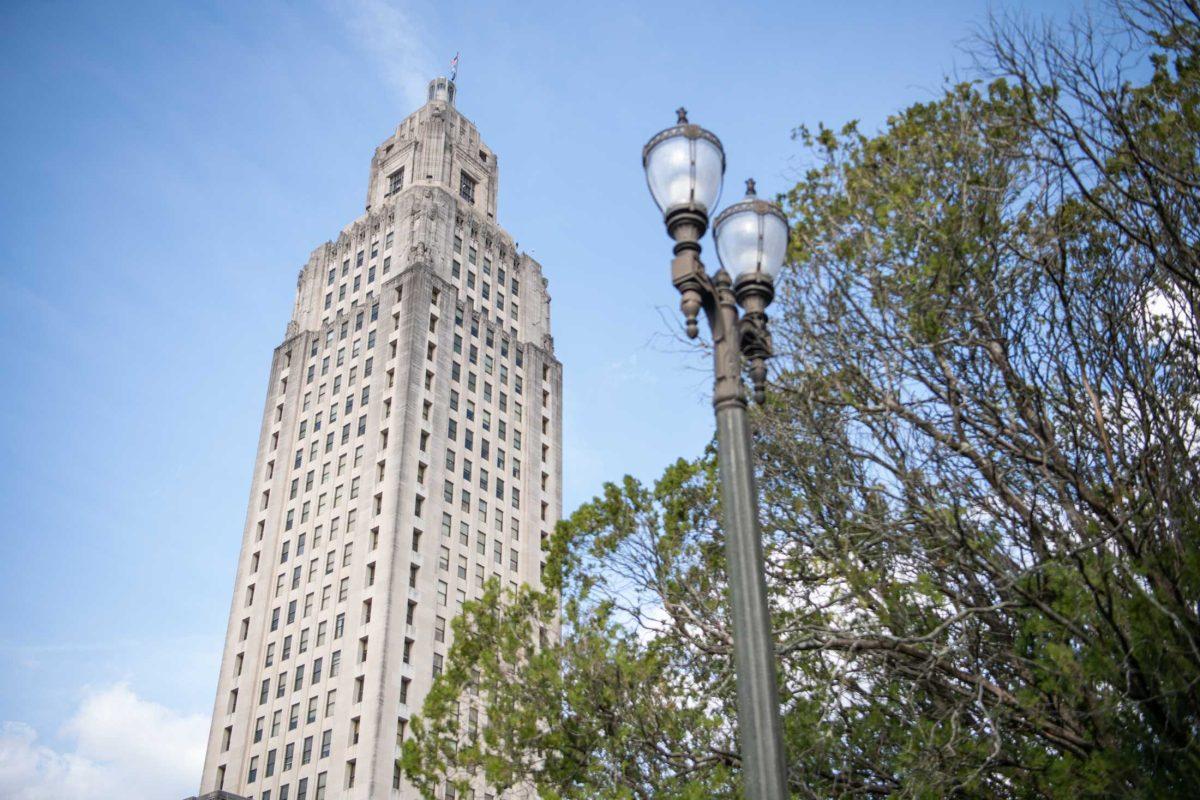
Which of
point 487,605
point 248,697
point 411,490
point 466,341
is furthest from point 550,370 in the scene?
point 487,605

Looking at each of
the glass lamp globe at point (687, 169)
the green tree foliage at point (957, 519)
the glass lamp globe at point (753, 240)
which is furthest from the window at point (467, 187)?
the glass lamp globe at point (753, 240)

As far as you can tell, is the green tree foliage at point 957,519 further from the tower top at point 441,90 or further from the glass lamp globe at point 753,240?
the tower top at point 441,90

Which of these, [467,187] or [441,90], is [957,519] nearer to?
[467,187]

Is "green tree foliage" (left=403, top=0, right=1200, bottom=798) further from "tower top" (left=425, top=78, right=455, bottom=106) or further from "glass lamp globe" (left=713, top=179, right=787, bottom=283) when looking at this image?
"tower top" (left=425, top=78, right=455, bottom=106)

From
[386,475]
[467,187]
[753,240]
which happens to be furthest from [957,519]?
[467,187]

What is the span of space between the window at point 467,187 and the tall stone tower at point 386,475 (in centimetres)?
15

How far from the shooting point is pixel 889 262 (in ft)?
44.0

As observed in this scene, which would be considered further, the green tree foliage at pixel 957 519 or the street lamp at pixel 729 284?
the green tree foliage at pixel 957 519

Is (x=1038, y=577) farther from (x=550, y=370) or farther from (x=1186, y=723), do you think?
(x=550, y=370)

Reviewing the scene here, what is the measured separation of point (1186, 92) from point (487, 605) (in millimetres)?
11809

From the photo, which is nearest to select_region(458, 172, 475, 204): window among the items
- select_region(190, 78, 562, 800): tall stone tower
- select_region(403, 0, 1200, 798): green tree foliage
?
select_region(190, 78, 562, 800): tall stone tower

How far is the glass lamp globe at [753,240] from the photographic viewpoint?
7160 millimetres

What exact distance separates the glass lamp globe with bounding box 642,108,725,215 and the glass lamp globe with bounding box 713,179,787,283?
22 centimetres

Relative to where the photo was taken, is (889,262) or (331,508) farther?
(331,508)
